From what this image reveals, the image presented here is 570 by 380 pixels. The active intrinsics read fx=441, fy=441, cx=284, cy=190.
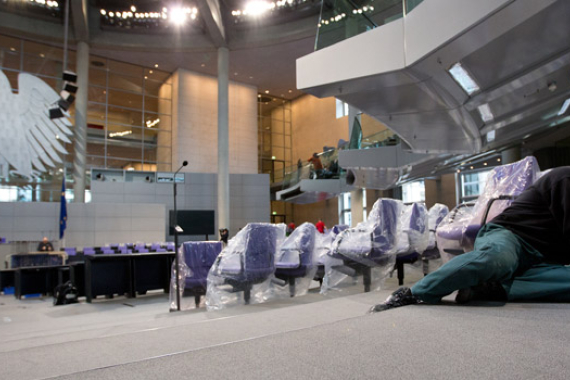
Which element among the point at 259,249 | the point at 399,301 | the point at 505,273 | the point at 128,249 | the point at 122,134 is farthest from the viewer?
the point at 122,134

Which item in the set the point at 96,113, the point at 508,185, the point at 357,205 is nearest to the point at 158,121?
the point at 96,113

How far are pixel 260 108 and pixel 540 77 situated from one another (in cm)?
2053

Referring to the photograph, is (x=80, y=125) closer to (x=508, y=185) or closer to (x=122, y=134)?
(x=122, y=134)

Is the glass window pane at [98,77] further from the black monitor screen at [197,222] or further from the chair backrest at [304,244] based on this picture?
the chair backrest at [304,244]

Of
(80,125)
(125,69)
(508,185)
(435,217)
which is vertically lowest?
(435,217)

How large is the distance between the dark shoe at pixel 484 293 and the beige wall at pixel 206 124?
1964 centimetres

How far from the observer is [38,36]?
59.7 feet

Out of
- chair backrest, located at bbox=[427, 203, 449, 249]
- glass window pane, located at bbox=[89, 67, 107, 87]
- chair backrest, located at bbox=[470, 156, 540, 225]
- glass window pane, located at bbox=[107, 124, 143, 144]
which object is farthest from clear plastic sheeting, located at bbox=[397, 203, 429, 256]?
glass window pane, located at bbox=[89, 67, 107, 87]

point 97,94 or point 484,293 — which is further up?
point 97,94

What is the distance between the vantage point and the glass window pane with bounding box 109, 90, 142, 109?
2145cm

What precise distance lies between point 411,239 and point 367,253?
2.15 feet

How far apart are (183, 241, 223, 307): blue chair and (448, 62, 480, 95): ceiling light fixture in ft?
14.9

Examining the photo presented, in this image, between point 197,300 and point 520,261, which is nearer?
point 520,261

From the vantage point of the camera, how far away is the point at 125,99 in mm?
21750
